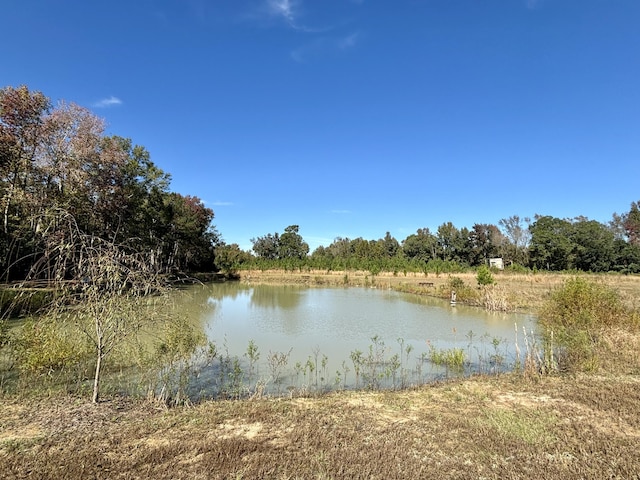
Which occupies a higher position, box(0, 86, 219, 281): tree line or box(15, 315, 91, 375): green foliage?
box(0, 86, 219, 281): tree line

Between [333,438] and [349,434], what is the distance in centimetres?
21

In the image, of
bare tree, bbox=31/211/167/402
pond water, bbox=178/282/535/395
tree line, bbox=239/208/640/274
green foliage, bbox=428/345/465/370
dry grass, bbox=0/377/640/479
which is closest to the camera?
dry grass, bbox=0/377/640/479

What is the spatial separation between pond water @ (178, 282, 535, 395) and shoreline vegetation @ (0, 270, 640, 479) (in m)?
1.18

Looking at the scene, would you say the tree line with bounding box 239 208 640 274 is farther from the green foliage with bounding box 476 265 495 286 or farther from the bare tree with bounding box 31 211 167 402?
the bare tree with bounding box 31 211 167 402

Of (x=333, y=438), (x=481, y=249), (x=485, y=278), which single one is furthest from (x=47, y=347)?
(x=481, y=249)

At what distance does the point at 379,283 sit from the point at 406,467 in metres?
30.0

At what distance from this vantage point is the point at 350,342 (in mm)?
10594

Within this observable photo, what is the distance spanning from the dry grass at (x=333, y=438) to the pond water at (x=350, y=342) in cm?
137

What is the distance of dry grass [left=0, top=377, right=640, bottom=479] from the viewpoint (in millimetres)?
3100

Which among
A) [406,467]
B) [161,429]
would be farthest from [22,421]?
[406,467]

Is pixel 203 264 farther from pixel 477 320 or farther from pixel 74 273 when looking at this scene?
pixel 74 273

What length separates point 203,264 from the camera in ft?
147

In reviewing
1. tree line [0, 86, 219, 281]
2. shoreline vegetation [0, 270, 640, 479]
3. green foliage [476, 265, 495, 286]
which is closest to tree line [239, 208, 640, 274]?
green foliage [476, 265, 495, 286]

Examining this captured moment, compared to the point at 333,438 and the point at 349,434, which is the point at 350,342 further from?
the point at 333,438
